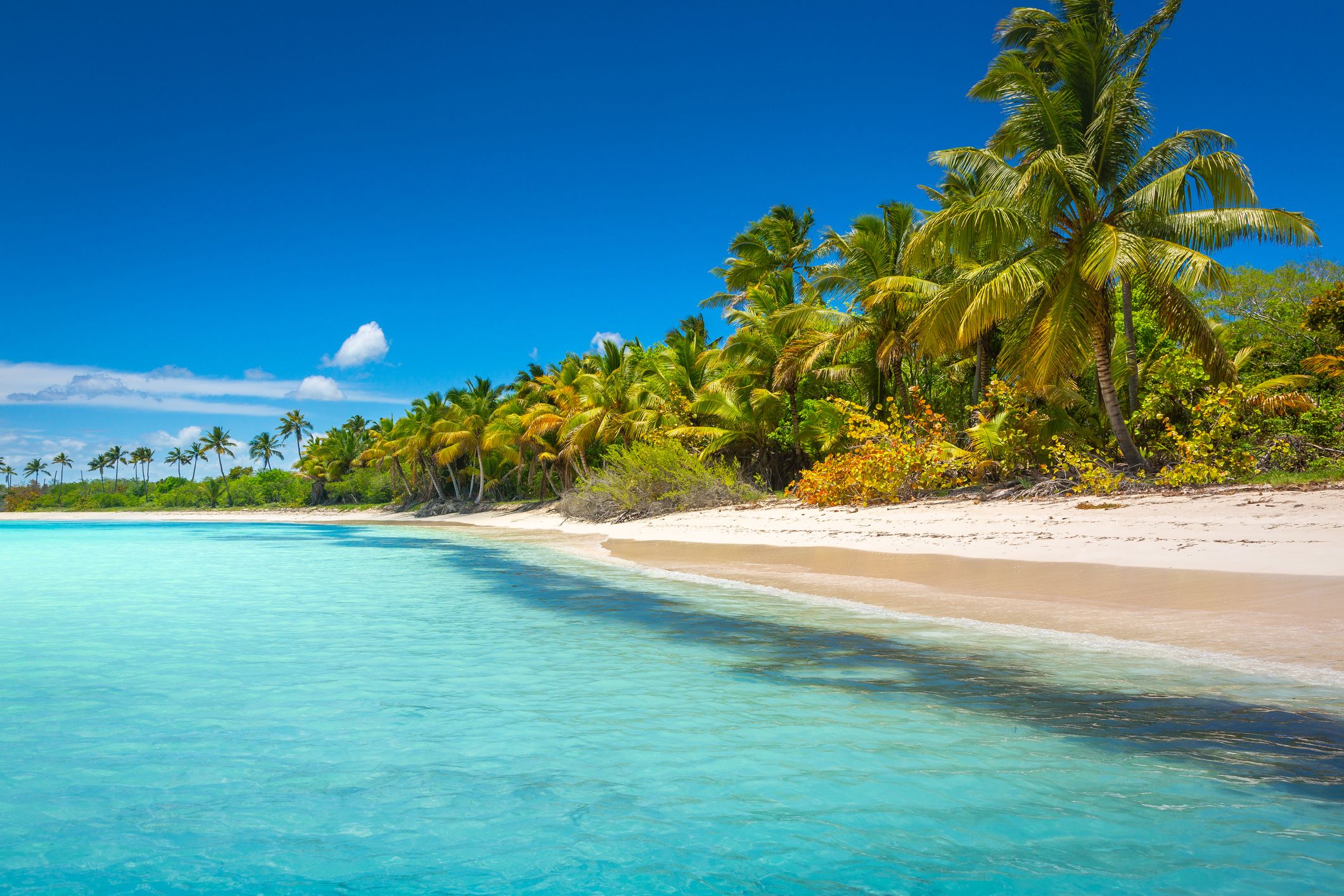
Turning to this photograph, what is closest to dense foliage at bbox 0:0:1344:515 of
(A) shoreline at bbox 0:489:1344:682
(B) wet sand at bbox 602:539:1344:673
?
(A) shoreline at bbox 0:489:1344:682

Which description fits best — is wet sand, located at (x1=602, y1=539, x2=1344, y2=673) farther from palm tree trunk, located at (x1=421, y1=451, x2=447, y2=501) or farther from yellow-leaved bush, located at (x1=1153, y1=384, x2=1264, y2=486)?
palm tree trunk, located at (x1=421, y1=451, x2=447, y2=501)

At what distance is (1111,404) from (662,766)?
13.9m

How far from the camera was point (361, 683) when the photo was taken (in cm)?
622

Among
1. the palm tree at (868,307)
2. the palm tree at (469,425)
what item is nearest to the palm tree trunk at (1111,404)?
the palm tree at (868,307)

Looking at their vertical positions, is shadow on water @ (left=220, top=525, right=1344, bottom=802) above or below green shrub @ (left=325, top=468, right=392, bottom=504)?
below

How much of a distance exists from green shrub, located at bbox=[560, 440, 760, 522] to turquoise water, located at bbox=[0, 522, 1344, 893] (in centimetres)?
1564

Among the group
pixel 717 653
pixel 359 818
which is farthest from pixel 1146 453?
pixel 359 818

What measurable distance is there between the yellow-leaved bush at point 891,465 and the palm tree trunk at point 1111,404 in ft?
9.21

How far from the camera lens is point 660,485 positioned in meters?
26.1

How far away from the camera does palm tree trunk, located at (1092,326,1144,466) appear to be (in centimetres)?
1518

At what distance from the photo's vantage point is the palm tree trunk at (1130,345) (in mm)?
15344

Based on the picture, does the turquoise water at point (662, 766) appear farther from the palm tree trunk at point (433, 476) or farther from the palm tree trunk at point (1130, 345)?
the palm tree trunk at point (433, 476)

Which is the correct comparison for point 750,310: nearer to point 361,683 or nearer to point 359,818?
point 361,683

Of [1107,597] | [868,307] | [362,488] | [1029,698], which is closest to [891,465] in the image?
[868,307]
